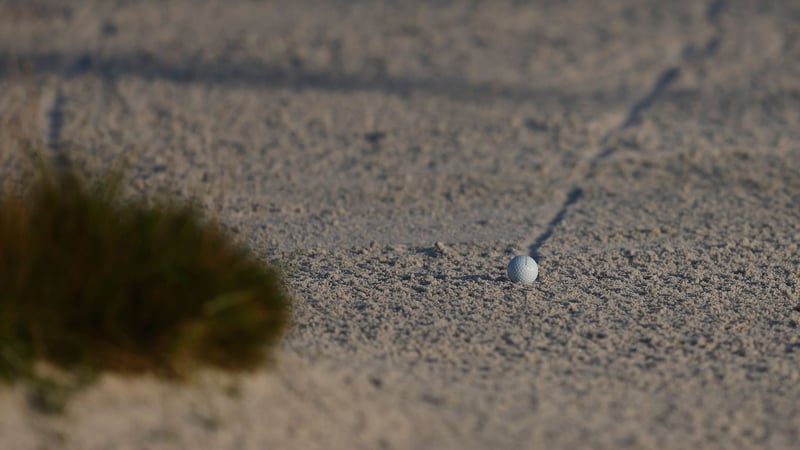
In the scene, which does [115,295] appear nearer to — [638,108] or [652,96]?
[638,108]

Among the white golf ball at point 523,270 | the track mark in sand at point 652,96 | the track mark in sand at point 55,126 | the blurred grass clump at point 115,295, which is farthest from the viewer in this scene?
→ the track mark in sand at point 652,96

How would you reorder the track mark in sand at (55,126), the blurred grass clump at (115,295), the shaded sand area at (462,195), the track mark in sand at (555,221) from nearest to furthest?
the blurred grass clump at (115,295)
the shaded sand area at (462,195)
the track mark in sand at (555,221)
the track mark in sand at (55,126)

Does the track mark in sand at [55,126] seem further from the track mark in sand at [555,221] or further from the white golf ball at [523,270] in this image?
the white golf ball at [523,270]

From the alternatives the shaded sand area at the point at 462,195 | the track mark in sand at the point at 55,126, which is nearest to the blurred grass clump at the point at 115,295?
the shaded sand area at the point at 462,195

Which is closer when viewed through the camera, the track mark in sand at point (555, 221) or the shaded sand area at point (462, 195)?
the shaded sand area at point (462, 195)

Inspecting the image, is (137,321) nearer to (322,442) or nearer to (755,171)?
(322,442)

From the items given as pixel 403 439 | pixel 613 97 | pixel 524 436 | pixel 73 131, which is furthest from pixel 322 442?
pixel 613 97

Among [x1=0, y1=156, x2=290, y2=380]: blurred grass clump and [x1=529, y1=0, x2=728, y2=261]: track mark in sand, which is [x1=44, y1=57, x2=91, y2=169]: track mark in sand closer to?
[x1=529, y1=0, x2=728, y2=261]: track mark in sand

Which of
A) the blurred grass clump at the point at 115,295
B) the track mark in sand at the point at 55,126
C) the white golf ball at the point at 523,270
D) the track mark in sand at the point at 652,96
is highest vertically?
the blurred grass clump at the point at 115,295
